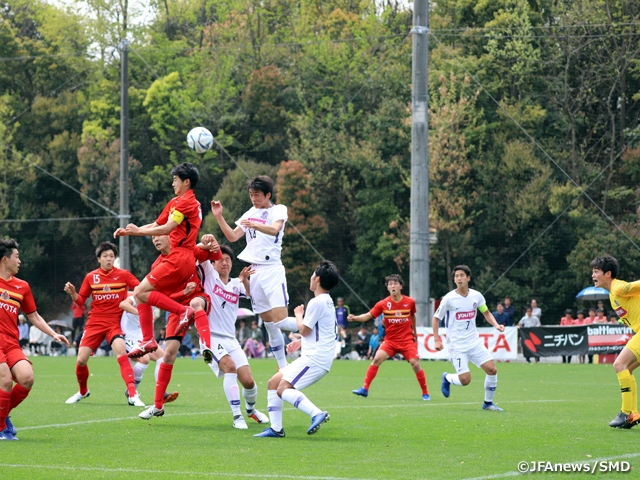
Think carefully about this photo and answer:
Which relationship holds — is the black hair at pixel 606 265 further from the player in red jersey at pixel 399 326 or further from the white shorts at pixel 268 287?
the player in red jersey at pixel 399 326

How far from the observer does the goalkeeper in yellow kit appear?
11266mm

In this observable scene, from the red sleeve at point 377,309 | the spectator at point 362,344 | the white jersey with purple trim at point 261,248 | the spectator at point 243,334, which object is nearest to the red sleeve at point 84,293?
the white jersey with purple trim at point 261,248

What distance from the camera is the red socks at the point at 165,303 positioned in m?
11.3

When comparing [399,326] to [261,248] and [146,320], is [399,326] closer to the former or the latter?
[261,248]

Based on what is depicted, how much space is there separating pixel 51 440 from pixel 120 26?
52.6 meters

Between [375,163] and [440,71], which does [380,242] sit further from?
[440,71]

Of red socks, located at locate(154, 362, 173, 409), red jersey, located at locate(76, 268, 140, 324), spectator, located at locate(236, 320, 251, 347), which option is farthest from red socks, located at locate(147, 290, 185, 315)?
spectator, located at locate(236, 320, 251, 347)

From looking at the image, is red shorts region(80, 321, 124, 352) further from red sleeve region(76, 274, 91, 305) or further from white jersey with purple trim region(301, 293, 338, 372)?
white jersey with purple trim region(301, 293, 338, 372)

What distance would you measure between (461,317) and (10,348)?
7.52m

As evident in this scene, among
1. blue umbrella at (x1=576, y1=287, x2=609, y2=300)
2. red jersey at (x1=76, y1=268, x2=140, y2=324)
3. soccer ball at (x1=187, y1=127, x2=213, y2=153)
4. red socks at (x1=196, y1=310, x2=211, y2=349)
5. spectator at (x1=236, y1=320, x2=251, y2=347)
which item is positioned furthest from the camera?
spectator at (x1=236, y1=320, x2=251, y2=347)

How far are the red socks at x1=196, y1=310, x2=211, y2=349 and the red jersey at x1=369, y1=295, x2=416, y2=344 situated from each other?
6.04 meters

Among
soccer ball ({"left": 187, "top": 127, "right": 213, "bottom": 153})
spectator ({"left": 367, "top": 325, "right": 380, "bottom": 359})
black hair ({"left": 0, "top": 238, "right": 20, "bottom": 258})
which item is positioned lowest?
spectator ({"left": 367, "top": 325, "right": 380, "bottom": 359})

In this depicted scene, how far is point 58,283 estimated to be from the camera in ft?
176

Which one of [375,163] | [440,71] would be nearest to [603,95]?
[440,71]
